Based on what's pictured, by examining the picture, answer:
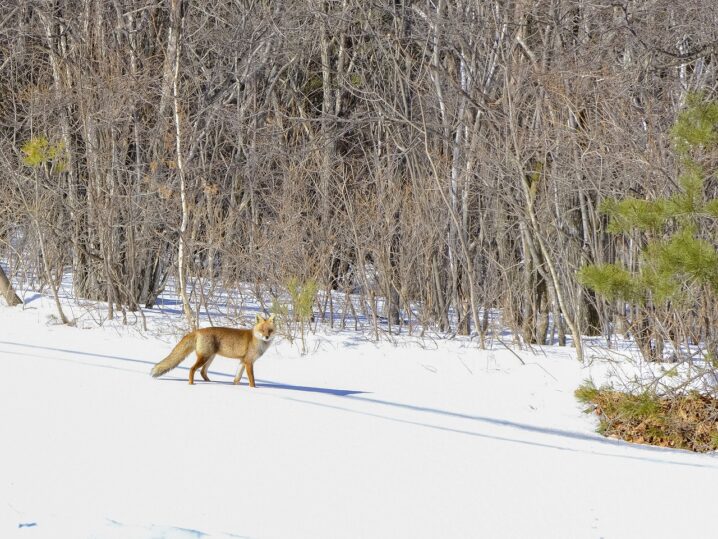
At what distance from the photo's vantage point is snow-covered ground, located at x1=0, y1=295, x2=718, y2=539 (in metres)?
5.46

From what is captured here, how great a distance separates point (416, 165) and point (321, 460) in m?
10.4

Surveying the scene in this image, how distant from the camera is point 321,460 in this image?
671cm

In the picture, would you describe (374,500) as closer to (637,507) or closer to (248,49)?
(637,507)

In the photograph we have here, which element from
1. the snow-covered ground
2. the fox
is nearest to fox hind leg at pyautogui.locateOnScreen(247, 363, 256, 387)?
the fox

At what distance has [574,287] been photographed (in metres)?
14.1

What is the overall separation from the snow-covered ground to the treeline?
3.32 metres

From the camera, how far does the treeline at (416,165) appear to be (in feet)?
41.6

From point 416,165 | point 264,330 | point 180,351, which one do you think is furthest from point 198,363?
point 416,165

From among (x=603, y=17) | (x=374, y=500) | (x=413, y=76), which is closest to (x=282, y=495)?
(x=374, y=500)

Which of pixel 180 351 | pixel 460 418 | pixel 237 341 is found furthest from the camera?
pixel 460 418

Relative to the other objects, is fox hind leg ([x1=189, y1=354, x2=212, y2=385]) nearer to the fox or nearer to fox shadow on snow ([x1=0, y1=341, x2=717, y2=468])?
the fox

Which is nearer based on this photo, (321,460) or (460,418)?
(321,460)

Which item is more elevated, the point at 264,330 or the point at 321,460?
the point at 264,330

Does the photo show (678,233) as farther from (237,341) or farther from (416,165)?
(416,165)
